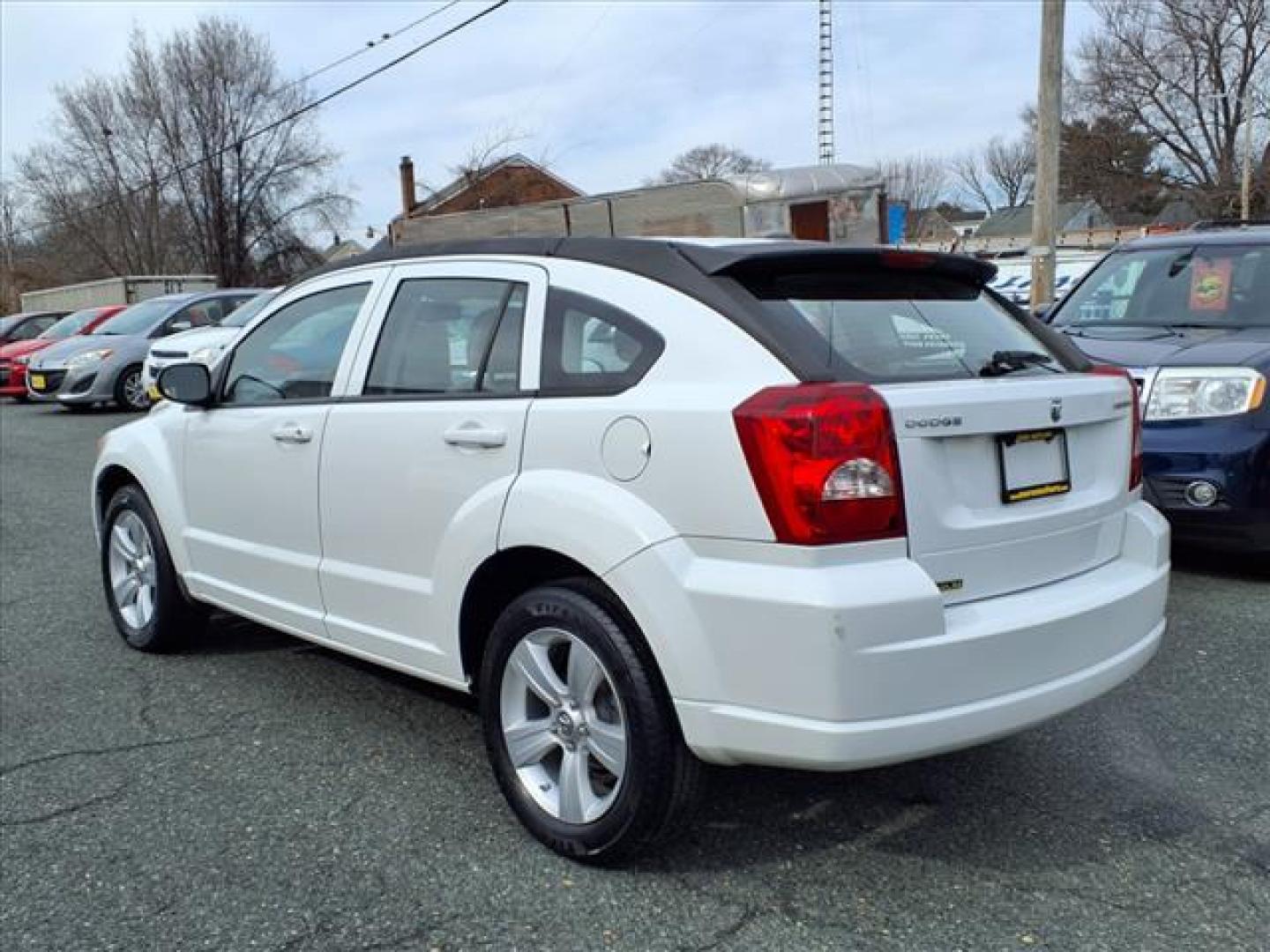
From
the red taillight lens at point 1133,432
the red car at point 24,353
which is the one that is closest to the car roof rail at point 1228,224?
the red taillight lens at point 1133,432

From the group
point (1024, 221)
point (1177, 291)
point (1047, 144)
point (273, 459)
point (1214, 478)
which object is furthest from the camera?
point (1024, 221)

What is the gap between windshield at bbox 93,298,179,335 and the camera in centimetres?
1628

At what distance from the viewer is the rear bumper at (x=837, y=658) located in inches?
96.9

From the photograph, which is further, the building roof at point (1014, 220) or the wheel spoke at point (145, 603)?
the building roof at point (1014, 220)

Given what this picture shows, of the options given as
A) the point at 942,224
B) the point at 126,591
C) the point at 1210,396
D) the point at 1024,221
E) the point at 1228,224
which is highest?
the point at 942,224

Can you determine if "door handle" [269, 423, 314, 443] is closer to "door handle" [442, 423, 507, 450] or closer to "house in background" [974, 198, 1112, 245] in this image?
"door handle" [442, 423, 507, 450]

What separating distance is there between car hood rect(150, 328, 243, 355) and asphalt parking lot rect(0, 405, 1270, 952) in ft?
29.6

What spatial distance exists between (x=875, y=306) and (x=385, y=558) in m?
1.67

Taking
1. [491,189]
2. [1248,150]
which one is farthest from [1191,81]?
[491,189]

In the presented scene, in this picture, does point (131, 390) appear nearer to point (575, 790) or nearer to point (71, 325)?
point (71, 325)

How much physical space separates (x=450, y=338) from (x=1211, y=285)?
→ 191 inches

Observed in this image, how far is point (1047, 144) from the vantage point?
11023 mm

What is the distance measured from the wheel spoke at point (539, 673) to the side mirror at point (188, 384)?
2.04 metres

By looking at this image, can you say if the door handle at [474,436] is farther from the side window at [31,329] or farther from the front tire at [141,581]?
the side window at [31,329]
